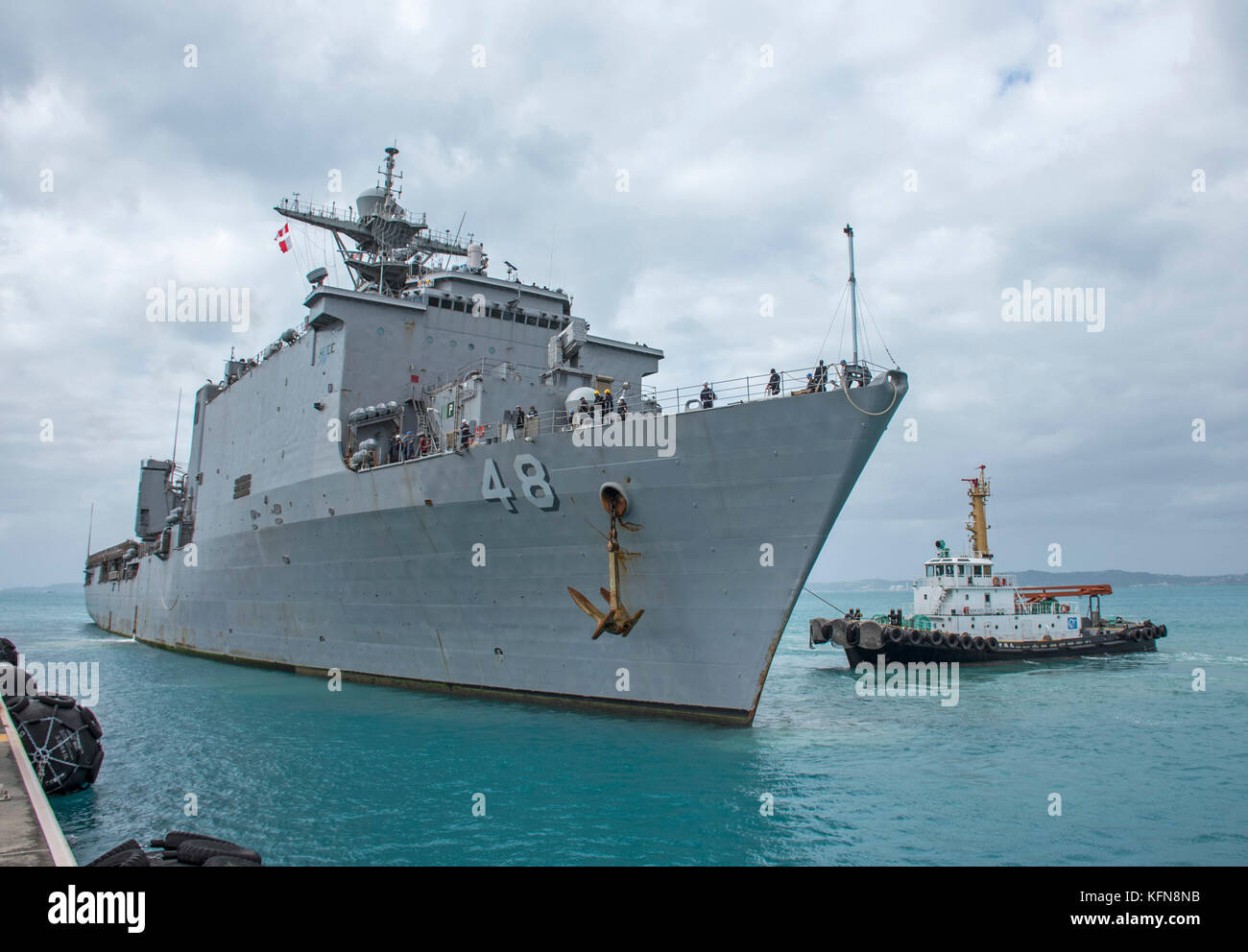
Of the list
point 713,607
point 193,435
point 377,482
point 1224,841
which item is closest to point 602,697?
point 713,607

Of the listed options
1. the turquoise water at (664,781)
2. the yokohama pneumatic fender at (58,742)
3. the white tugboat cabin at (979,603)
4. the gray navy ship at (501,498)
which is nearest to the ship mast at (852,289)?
the gray navy ship at (501,498)

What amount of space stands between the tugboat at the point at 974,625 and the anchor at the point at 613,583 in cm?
1471

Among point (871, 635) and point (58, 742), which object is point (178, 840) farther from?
point (871, 635)

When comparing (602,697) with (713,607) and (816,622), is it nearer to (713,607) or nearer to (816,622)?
(713,607)

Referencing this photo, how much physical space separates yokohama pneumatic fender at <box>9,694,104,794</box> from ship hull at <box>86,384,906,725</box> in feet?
18.9

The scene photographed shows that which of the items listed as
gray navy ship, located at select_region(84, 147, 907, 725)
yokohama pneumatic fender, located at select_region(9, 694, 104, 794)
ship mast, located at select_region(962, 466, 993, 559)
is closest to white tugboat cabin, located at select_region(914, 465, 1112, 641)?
ship mast, located at select_region(962, 466, 993, 559)

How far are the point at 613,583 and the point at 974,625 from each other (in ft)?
66.6

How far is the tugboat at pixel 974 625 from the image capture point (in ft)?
80.8

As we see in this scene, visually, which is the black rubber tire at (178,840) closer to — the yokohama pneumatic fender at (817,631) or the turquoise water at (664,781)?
the turquoise water at (664,781)

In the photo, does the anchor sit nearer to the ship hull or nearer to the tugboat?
the ship hull

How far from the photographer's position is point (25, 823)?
19.8 feet

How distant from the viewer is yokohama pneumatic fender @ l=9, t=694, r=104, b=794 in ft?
33.2

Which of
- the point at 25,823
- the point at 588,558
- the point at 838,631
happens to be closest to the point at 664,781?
the point at 588,558
